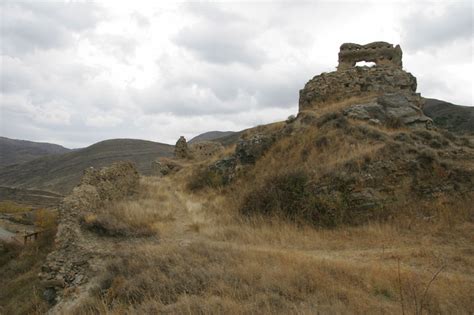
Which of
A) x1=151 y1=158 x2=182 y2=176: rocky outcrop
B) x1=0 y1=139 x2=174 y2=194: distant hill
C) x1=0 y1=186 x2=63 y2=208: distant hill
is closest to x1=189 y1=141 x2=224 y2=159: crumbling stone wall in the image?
x1=151 y1=158 x2=182 y2=176: rocky outcrop

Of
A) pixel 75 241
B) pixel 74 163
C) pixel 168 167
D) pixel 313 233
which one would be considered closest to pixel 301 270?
pixel 313 233

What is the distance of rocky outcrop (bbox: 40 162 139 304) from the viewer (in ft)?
27.9

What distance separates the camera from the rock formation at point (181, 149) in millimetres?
31484

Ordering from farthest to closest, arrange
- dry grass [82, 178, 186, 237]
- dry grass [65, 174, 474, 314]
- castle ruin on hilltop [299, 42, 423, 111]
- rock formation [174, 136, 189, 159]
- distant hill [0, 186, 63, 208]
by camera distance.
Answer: distant hill [0, 186, 63, 208]
rock formation [174, 136, 189, 159]
castle ruin on hilltop [299, 42, 423, 111]
dry grass [82, 178, 186, 237]
dry grass [65, 174, 474, 314]

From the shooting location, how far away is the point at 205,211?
41.6ft

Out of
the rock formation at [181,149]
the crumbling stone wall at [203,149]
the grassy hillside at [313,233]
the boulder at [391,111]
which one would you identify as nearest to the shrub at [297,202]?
the grassy hillside at [313,233]

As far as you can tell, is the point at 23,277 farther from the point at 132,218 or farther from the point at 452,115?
the point at 452,115

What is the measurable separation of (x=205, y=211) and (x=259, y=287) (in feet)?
24.2

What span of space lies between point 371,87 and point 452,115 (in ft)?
160

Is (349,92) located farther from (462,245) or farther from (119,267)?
(119,267)

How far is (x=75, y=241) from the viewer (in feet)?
31.0

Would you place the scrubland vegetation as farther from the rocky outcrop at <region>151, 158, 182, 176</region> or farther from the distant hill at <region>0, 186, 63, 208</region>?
the distant hill at <region>0, 186, 63, 208</region>

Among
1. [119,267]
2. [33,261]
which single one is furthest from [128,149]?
[119,267]

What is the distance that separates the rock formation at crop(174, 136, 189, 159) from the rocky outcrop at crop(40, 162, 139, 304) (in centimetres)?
1709
